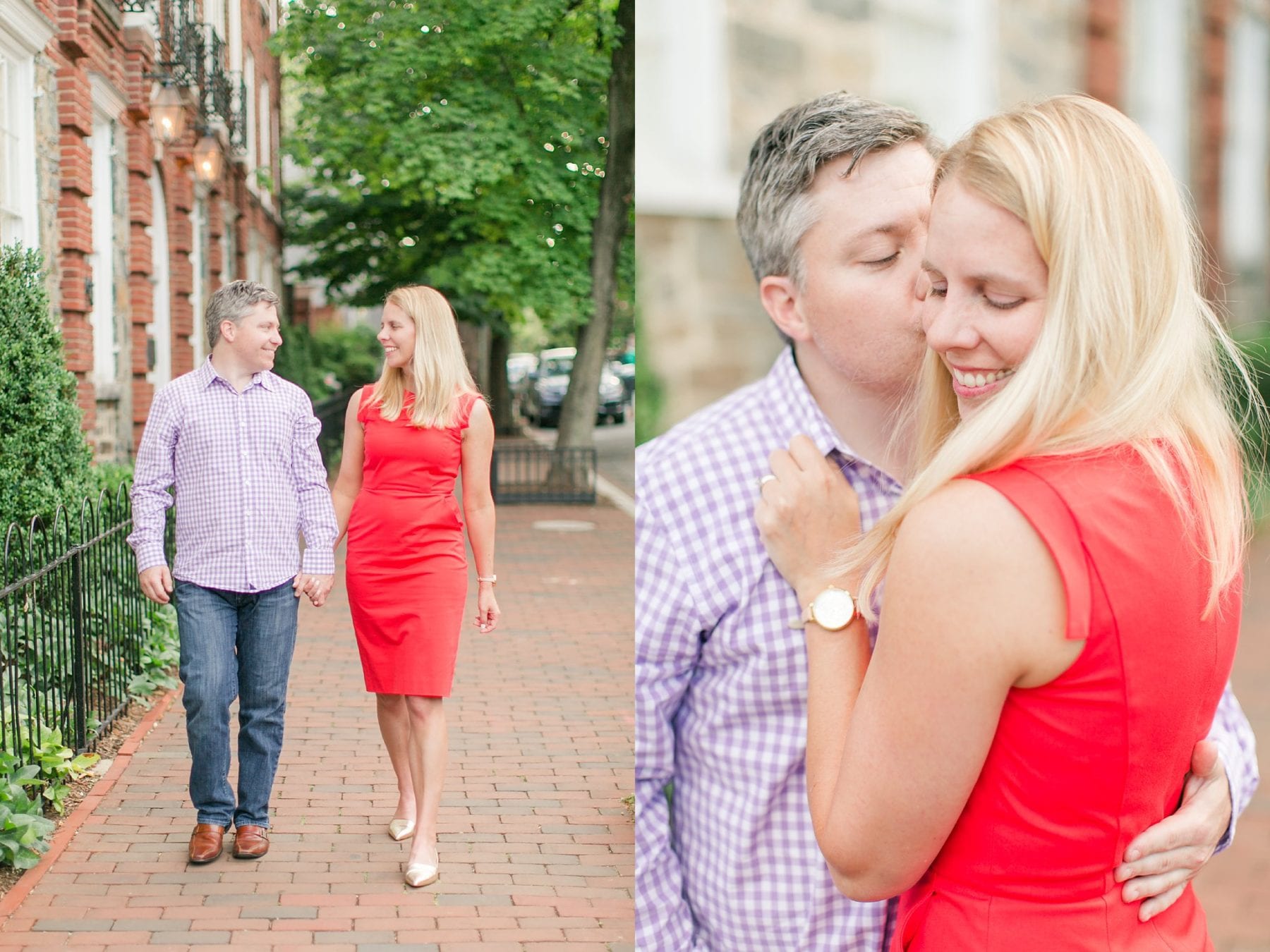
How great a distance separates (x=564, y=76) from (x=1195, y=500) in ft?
9.75

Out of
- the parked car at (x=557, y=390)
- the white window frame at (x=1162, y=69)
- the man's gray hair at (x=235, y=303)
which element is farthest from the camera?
the parked car at (x=557, y=390)

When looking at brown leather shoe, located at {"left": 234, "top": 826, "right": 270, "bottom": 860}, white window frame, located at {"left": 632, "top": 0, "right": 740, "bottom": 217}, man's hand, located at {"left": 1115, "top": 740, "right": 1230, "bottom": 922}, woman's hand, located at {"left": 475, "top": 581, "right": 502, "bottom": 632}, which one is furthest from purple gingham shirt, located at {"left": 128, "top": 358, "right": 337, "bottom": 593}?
man's hand, located at {"left": 1115, "top": 740, "right": 1230, "bottom": 922}

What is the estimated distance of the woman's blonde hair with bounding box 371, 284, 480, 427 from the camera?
2814 millimetres

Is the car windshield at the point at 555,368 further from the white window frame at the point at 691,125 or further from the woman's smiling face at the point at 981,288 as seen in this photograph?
the woman's smiling face at the point at 981,288

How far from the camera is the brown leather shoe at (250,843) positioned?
9.85ft

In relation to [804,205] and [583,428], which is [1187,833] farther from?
[583,428]

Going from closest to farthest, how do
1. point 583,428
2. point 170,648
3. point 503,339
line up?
point 170,648 < point 503,339 < point 583,428

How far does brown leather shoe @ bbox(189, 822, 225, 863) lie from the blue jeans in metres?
0.02

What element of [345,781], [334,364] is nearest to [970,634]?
[345,781]

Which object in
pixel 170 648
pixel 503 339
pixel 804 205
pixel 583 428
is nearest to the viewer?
pixel 804 205

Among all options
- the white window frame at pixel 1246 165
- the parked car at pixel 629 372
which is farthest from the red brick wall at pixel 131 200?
the white window frame at pixel 1246 165

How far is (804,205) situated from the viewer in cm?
137

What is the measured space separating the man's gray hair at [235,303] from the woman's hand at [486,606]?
0.87 m

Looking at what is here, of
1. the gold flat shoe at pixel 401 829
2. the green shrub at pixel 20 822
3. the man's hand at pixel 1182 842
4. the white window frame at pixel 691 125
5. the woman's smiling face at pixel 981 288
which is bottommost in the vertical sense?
the gold flat shoe at pixel 401 829
